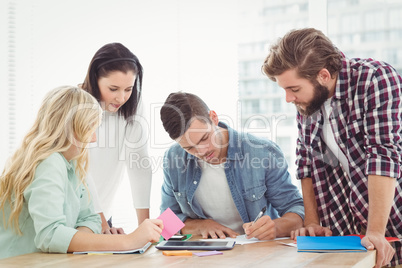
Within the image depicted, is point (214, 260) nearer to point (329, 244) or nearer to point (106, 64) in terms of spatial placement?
point (329, 244)

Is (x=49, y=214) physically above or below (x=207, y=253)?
above

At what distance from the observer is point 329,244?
144 centimetres

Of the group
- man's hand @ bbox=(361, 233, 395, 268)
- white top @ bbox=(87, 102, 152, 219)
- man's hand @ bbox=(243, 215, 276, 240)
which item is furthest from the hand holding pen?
white top @ bbox=(87, 102, 152, 219)

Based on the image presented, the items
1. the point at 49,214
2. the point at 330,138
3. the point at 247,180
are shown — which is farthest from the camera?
the point at 247,180

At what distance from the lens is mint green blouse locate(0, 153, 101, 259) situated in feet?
4.58

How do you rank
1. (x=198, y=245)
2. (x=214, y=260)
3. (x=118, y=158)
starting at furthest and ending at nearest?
1. (x=118, y=158)
2. (x=198, y=245)
3. (x=214, y=260)

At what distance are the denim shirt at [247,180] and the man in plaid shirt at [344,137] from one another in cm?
15

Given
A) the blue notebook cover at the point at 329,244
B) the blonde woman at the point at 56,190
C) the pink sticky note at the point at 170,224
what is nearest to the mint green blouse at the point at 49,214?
the blonde woman at the point at 56,190

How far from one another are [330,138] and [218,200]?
610 mm

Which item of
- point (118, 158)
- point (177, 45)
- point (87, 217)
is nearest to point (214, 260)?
point (87, 217)

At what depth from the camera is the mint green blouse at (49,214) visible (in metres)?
1.40

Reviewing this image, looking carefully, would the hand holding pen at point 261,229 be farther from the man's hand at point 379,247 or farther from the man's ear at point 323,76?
the man's ear at point 323,76

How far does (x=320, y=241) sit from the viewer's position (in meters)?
1.51

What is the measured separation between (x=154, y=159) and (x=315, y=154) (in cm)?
200
